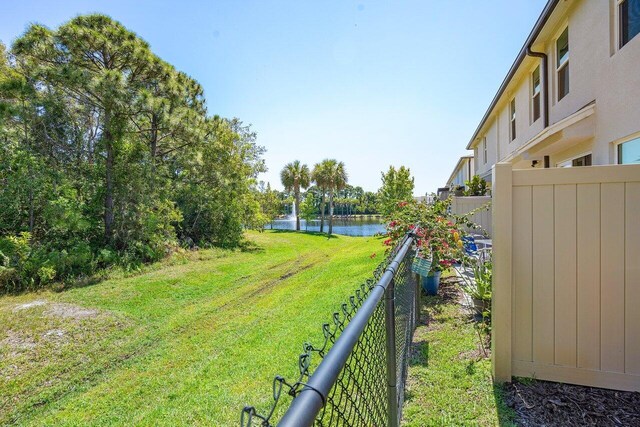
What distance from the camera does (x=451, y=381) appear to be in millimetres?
3004

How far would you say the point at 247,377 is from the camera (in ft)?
13.4

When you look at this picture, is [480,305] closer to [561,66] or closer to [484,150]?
[561,66]

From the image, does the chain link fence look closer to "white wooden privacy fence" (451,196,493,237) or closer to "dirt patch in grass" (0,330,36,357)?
"dirt patch in grass" (0,330,36,357)

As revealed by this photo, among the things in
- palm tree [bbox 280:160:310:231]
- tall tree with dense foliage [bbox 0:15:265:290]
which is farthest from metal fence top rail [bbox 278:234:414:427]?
palm tree [bbox 280:160:310:231]

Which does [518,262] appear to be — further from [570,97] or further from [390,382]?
[570,97]

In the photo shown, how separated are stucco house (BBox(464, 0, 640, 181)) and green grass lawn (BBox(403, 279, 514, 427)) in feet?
12.1

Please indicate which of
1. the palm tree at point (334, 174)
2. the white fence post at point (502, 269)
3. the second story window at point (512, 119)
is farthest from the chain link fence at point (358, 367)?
the palm tree at point (334, 174)

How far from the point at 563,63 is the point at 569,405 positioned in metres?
7.40

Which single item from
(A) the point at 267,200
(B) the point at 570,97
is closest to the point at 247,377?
(B) the point at 570,97

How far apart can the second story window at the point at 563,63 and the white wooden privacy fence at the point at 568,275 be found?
6.01m

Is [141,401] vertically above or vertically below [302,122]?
below

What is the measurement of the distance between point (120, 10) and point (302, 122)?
9.35 metres

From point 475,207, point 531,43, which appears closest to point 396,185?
point 475,207

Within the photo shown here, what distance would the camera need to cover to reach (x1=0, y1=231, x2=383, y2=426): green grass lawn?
3.79 m
